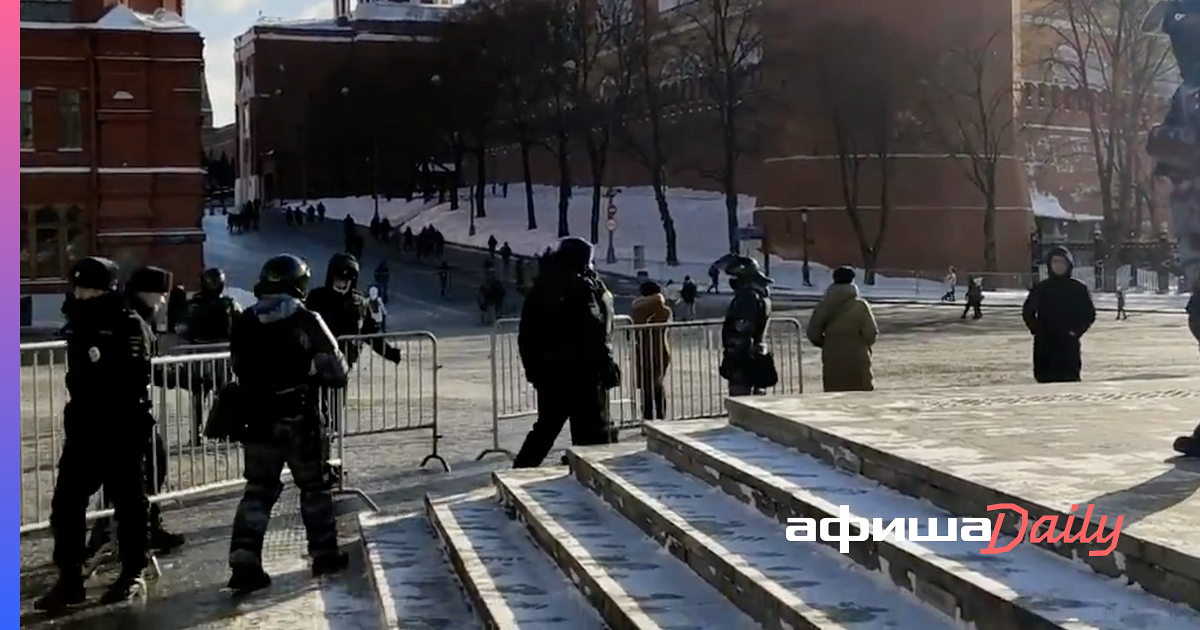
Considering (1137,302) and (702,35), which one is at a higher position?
(702,35)

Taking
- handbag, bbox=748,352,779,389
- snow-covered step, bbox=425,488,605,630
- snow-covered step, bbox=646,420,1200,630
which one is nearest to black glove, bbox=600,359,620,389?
snow-covered step, bbox=425,488,605,630

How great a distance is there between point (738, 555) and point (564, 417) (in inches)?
163

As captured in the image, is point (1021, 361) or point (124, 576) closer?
point (124, 576)

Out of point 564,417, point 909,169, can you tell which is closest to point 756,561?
point 564,417

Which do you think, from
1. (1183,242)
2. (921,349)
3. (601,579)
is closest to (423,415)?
(601,579)

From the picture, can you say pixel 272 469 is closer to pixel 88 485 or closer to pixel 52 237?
pixel 88 485

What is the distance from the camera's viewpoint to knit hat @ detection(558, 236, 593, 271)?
32.6ft

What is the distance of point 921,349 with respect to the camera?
26.3 metres

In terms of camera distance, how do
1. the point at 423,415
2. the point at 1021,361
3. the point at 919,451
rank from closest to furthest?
the point at 919,451
the point at 423,415
the point at 1021,361

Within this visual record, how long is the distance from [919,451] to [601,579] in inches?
65.6

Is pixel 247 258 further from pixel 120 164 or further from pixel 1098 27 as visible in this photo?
pixel 1098 27

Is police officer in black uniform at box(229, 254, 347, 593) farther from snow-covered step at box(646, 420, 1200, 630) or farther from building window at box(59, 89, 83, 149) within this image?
building window at box(59, 89, 83, 149)

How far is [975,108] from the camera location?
54.3m

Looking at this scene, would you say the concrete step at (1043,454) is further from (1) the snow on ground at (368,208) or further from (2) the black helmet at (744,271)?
(1) the snow on ground at (368,208)
